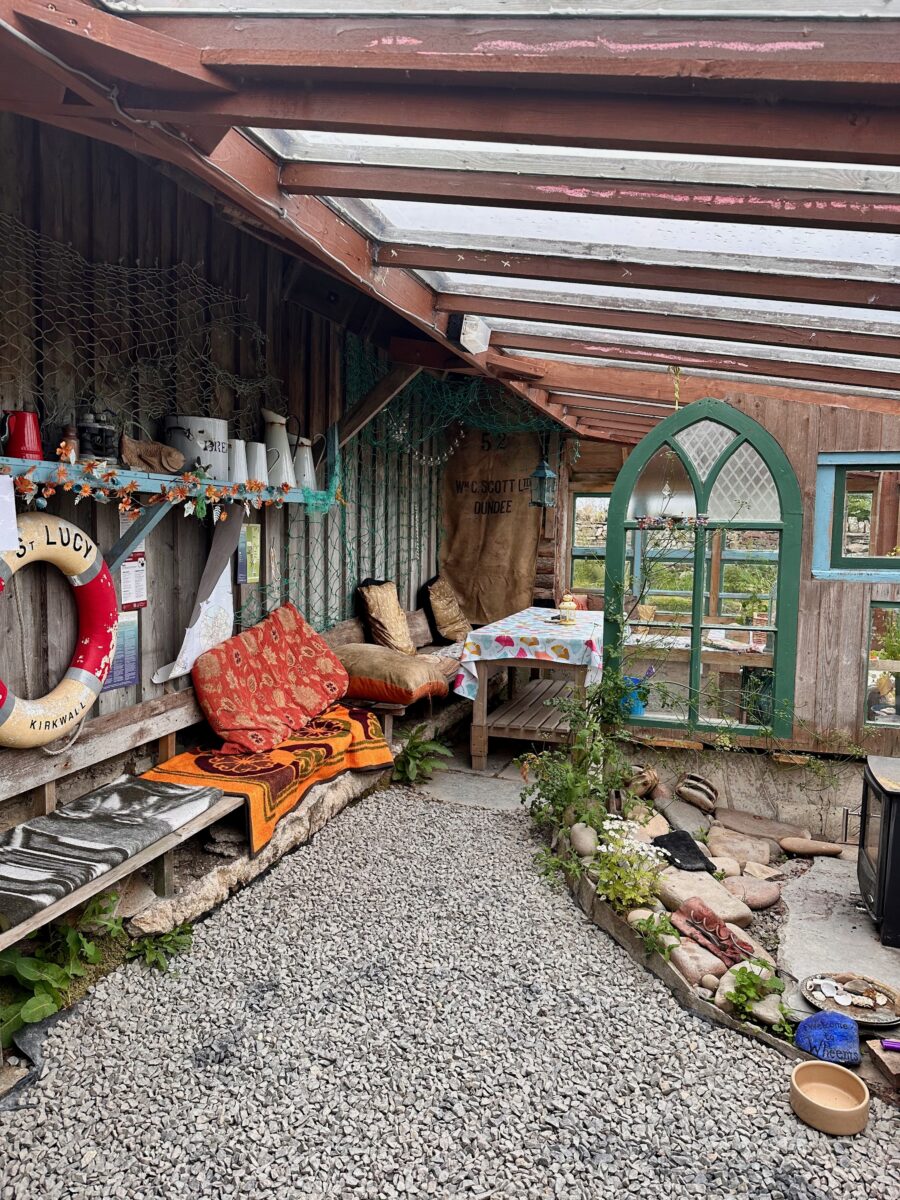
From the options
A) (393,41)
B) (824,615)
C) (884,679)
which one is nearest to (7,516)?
(393,41)

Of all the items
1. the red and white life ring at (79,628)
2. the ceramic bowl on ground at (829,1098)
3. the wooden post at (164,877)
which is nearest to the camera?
the ceramic bowl on ground at (829,1098)

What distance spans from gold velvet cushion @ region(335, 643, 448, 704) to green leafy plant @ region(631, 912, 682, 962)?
2211 mm

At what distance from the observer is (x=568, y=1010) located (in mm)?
2531

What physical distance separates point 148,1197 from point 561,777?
8.14 ft

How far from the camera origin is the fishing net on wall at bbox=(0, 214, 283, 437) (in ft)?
9.18

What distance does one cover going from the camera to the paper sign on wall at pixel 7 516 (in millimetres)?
2357

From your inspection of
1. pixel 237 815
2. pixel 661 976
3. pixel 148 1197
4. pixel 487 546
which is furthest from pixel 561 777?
pixel 487 546

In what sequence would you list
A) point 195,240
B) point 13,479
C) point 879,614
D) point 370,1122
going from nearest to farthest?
point 370,1122 < point 13,479 < point 195,240 < point 879,614

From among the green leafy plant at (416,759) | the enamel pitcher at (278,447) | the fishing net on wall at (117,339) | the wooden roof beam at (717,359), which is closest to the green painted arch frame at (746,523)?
the wooden roof beam at (717,359)

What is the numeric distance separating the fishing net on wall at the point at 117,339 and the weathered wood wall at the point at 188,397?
0.05 ft

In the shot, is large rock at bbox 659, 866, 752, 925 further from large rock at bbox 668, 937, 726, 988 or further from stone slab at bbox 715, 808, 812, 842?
stone slab at bbox 715, 808, 812, 842

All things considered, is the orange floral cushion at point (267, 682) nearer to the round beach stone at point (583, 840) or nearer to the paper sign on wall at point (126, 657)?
the paper sign on wall at point (126, 657)

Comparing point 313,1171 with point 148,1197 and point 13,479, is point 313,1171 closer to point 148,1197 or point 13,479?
point 148,1197

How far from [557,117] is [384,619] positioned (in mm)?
4431
